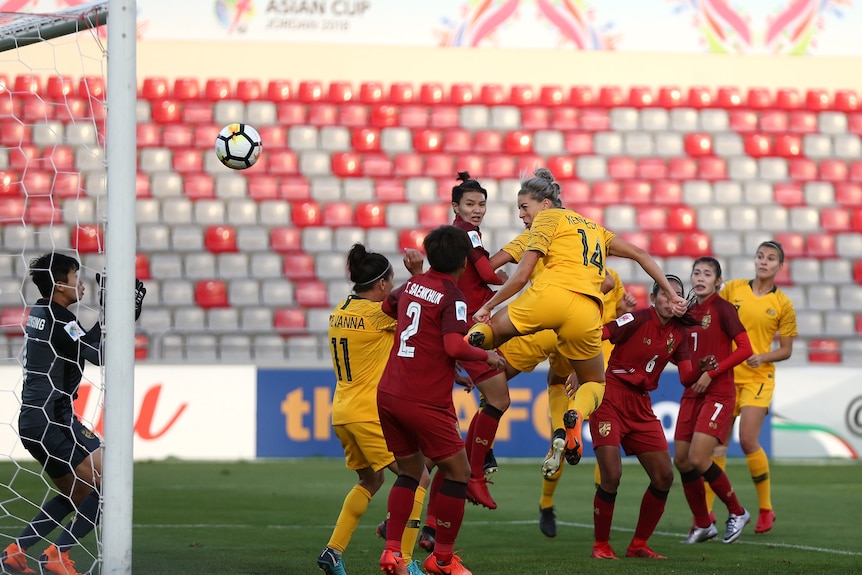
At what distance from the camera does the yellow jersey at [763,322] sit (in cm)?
996

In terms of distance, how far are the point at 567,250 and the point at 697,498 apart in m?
2.20

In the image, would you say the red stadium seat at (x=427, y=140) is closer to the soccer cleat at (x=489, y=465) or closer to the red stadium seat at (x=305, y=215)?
the red stadium seat at (x=305, y=215)

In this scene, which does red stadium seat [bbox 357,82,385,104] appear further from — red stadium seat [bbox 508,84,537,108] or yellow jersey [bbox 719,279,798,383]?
yellow jersey [bbox 719,279,798,383]

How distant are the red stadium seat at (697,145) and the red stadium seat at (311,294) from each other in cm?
689

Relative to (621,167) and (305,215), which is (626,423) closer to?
(305,215)

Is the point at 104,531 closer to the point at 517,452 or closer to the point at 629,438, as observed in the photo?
the point at 629,438

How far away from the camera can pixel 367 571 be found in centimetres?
686

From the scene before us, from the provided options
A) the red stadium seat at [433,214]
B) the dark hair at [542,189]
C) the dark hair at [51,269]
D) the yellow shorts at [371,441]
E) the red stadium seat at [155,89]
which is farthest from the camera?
the red stadium seat at [155,89]

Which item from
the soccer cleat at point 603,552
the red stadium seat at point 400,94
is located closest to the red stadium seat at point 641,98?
the red stadium seat at point 400,94

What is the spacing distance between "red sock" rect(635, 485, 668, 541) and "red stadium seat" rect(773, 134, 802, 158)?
46.5ft

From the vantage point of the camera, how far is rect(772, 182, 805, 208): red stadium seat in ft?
66.1

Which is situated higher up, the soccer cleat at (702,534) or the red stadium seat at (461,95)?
the red stadium seat at (461,95)

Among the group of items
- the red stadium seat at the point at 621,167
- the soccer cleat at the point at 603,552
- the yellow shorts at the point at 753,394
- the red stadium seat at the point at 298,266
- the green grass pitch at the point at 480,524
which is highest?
the red stadium seat at the point at 621,167

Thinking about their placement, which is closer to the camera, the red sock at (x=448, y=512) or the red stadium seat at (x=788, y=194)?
the red sock at (x=448, y=512)
